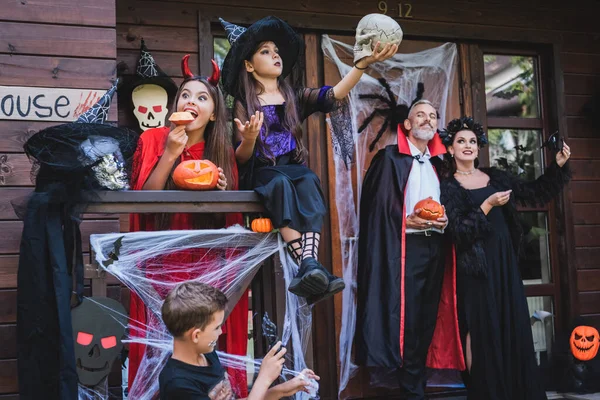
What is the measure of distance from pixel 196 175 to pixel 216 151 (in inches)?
10.9

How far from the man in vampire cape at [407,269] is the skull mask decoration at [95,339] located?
1786mm

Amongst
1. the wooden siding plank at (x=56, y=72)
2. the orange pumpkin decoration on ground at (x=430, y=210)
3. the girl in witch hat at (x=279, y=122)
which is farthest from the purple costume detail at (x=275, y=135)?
the orange pumpkin decoration on ground at (x=430, y=210)

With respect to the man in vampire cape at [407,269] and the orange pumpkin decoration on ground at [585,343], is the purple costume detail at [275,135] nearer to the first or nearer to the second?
the man in vampire cape at [407,269]

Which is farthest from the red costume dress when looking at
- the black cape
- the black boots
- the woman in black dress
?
the woman in black dress

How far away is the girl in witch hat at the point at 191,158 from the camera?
3.35 meters

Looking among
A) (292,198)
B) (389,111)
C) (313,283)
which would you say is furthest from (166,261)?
(389,111)

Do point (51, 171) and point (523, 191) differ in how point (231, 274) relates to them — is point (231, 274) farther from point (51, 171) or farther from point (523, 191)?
point (523, 191)

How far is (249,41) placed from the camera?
12.1 ft

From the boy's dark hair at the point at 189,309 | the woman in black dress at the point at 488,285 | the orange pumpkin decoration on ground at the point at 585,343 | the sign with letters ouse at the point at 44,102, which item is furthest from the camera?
the orange pumpkin decoration on ground at the point at 585,343

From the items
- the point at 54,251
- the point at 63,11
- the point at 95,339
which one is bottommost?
the point at 95,339

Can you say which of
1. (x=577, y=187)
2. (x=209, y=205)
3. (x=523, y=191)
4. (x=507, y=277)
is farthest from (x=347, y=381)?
(x=577, y=187)

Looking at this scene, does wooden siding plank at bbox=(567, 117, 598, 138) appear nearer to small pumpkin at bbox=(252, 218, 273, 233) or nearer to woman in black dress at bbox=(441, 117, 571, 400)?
woman in black dress at bbox=(441, 117, 571, 400)

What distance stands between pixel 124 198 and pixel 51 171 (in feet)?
1.06

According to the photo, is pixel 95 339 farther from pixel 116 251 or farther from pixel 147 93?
pixel 147 93
